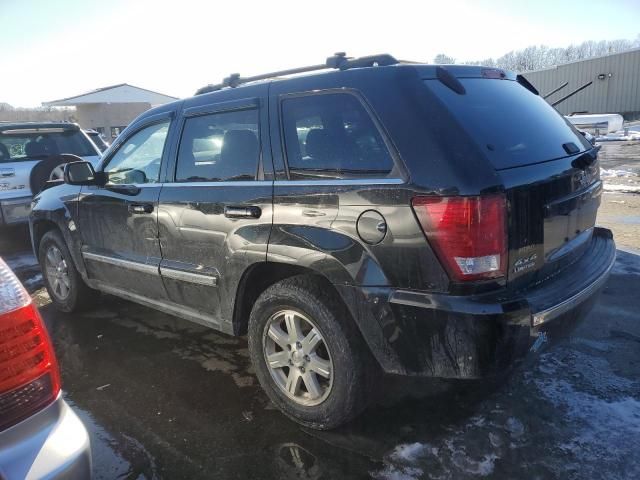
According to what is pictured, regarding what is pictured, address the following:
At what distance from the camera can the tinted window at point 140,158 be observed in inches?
146

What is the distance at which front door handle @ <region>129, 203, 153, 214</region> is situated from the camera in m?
3.57

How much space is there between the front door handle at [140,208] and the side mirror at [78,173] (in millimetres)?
601

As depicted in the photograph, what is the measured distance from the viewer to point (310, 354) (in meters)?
2.77

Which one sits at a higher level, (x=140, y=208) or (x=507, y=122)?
(x=507, y=122)

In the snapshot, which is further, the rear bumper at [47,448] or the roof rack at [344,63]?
the roof rack at [344,63]

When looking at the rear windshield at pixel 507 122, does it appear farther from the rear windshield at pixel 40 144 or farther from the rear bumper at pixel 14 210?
the rear windshield at pixel 40 144

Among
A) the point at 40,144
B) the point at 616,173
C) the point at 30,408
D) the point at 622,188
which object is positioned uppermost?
the point at 40,144

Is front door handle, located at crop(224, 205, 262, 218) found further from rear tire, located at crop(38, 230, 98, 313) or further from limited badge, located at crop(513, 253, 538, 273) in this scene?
rear tire, located at crop(38, 230, 98, 313)

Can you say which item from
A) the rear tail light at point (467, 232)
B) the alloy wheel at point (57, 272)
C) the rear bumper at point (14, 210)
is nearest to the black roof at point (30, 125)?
the rear bumper at point (14, 210)

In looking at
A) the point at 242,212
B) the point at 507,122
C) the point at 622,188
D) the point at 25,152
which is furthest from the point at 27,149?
the point at 622,188

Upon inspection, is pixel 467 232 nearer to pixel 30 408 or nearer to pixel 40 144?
pixel 30 408

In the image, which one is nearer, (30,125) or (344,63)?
(344,63)

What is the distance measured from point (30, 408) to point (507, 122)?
2.47 m

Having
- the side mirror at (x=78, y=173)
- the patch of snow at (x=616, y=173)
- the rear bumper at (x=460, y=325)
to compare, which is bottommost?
the patch of snow at (x=616, y=173)
